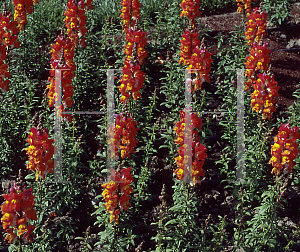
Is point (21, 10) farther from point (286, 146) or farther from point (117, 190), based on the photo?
point (286, 146)

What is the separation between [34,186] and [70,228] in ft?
2.29

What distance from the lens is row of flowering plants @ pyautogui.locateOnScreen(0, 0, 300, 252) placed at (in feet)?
16.0

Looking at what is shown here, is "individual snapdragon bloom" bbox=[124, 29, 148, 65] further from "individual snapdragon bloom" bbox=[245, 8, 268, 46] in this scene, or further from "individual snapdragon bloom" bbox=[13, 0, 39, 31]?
"individual snapdragon bloom" bbox=[13, 0, 39, 31]

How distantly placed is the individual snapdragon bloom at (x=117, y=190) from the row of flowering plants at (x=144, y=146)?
0.01 metres

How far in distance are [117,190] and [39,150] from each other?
100cm

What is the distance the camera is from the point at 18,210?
14.2ft

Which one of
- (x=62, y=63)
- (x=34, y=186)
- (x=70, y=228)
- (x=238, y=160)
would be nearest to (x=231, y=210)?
(x=238, y=160)

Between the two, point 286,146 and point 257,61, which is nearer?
point 286,146

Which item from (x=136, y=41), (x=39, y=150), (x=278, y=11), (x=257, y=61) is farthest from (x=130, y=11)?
(x=39, y=150)

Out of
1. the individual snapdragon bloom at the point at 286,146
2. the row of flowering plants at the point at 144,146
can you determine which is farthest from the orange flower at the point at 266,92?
the individual snapdragon bloom at the point at 286,146

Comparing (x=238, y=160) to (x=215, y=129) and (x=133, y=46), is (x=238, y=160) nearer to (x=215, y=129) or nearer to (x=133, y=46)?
(x=215, y=129)

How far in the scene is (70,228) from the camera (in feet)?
17.2

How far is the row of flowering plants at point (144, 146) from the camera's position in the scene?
4.89m

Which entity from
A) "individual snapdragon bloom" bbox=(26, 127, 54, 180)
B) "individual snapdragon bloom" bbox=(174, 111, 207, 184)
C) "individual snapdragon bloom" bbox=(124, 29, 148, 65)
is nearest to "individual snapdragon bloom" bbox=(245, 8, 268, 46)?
"individual snapdragon bloom" bbox=(124, 29, 148, 65)
